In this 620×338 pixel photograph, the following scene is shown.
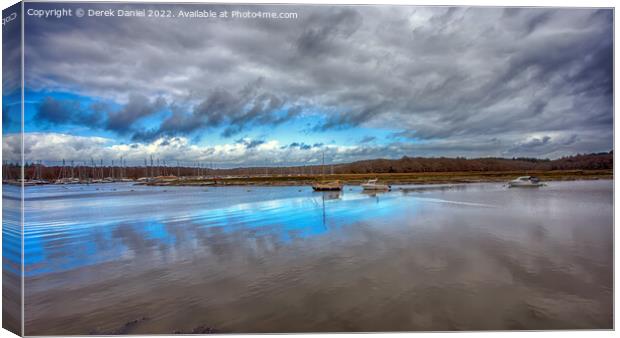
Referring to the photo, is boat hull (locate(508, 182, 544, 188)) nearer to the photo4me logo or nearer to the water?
the water

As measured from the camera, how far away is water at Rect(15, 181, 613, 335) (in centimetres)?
523

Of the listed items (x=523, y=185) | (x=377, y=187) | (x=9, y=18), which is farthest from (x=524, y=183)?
(x=9, y=18)

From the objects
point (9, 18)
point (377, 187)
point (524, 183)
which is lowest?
point (377, 187)

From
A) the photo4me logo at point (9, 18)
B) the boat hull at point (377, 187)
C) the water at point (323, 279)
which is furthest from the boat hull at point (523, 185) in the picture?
the photo4me logo at point (9, 18)

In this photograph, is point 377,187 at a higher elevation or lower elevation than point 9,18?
lower

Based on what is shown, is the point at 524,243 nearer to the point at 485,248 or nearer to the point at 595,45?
the point at 485,248

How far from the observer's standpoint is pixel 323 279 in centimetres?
676

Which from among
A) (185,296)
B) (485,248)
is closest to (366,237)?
(485,248)

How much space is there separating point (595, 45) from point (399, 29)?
317 centimetres

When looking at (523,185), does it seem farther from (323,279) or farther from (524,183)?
(323,279)

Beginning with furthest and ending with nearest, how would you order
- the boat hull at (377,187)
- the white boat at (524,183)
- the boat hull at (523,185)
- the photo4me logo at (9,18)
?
1. the boat hull at (377,187)
2. the boat hull at (523,185)
3. the white boat at (524,183)
4. the photo4me logo at (9,18)

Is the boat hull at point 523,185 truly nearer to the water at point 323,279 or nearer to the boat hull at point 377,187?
the boat hull at point 377,187

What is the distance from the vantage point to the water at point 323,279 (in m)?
5.23

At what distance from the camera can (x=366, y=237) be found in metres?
10.5
